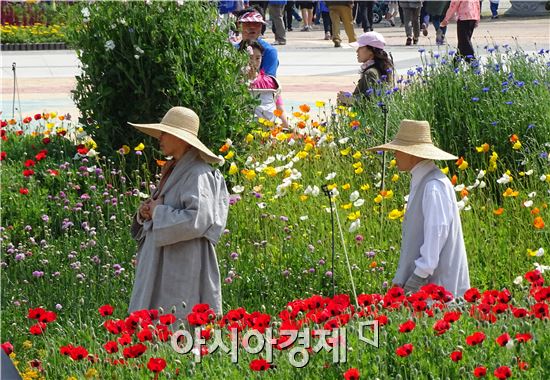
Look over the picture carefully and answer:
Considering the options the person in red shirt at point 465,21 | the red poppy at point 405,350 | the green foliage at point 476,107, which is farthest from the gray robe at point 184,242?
the person in red shirt at point 465,21

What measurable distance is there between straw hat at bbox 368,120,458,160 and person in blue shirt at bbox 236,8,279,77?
435cm

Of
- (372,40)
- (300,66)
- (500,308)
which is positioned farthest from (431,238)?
(300,66)

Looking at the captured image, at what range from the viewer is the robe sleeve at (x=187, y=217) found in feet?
17.3

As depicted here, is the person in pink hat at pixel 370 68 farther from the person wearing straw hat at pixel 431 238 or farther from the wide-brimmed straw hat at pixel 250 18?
the person wearing straw hat at pixel 431 238

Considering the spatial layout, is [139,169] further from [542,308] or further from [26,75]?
[26,75]

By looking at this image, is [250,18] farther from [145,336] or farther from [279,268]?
[145,336]

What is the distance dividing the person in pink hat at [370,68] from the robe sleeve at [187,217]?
172 inches

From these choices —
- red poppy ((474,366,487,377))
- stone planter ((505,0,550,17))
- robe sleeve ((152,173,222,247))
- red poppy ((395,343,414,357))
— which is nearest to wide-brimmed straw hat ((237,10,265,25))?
robe sleeve ((152,173,222,247))

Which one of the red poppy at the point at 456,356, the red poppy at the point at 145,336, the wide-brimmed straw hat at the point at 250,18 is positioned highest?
the wide-brimmed straw hat at the point at 250,18

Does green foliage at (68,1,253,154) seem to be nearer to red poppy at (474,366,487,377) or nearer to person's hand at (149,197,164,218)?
person's hand at (149,197,164,218)

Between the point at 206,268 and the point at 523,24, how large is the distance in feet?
86.9

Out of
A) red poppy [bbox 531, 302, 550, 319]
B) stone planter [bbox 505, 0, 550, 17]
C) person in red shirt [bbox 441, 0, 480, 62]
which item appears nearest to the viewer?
red poppy [bbox 531, 302, 550, 319]

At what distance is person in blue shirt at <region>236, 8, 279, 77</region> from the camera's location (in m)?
9.78

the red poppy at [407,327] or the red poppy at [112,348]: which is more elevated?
the red poppy at [407,327]
